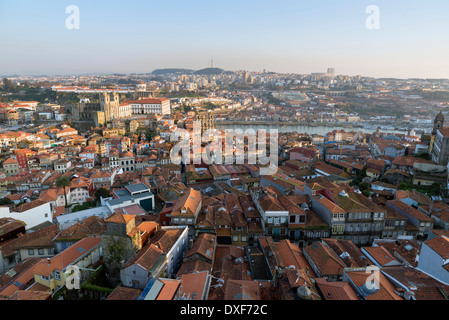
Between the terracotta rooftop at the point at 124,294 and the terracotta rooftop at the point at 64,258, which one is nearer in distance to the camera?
the terracotta rooftop at the point at 124,294

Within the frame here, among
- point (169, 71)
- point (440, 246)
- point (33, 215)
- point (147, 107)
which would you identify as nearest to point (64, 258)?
point (33, 215)

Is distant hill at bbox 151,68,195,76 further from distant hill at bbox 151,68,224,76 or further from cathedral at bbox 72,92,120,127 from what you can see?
cathedral at bbox 72,92,120,127

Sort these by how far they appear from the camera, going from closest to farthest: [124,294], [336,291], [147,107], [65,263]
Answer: [336,291] < [124,294] < [65,263] < [147,107]

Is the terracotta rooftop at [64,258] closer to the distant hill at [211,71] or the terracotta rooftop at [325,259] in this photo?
the terracotta rooftop at [325,259]

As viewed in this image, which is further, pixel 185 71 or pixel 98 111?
pixel 185 71

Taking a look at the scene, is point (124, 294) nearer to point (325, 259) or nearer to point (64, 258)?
point (64, 258)

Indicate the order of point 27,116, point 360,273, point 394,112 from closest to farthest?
point 360,273
point 27,116
point 394,112

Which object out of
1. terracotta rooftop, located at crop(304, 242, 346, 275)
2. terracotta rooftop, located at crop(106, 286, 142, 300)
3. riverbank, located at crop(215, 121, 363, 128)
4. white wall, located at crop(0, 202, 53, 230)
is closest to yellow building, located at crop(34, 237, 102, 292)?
terracotta rooftop, located at crop(106, 286, 142, 300)

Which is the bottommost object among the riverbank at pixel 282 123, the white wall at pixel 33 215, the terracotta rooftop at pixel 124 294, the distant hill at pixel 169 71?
the white wall at pixel 33 215

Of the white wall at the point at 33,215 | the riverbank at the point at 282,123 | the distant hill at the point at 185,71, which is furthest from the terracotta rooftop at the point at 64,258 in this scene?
the distant hill at the point at 185,71
